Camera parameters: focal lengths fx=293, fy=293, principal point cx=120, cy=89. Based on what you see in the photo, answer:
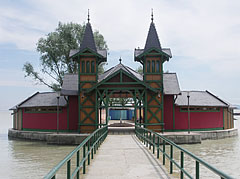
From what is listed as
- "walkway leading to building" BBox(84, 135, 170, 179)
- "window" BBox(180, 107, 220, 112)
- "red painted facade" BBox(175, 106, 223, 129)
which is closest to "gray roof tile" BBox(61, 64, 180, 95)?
"red painted facade" BBox(175, 106, 223, 129)

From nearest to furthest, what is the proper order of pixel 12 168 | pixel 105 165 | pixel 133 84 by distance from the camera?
pixel 105 165
pixel 12 168
pixel 133 84

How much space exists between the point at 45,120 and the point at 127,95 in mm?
6882

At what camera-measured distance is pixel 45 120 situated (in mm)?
22594

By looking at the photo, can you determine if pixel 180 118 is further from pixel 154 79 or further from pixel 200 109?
pixel 154 79

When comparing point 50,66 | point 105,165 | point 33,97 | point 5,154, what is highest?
point 50,66

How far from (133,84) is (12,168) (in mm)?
10396

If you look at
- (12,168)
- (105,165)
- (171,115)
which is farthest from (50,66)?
(105,165)

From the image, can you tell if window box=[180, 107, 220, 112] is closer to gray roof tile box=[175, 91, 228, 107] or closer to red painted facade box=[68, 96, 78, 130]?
gray roof tile box=[175, 91, 228, 107]

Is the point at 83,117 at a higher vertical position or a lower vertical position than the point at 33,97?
lower

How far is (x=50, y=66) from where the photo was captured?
115ft

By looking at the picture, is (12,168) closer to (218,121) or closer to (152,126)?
(152,126)

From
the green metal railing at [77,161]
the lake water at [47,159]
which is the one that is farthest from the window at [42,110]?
the green metal railing at [77,161]

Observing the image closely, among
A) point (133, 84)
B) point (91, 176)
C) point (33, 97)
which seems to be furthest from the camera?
point (33, 97)

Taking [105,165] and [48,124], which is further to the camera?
[48,124]
